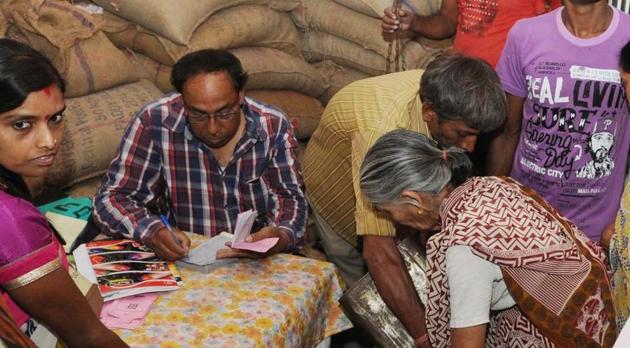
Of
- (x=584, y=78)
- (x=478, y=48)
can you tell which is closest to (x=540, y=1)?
(x=478, y=48)

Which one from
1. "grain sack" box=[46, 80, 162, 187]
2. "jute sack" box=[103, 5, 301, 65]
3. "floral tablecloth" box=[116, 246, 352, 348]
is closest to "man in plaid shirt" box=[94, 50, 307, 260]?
"floral tablecloth" box=[116, 246, 352, 348]

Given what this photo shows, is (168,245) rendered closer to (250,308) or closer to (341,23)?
(250,308)

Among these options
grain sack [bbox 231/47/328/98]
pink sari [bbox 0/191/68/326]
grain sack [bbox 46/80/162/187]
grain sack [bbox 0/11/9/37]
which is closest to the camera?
pink sari [bbox 0/191/68/326]

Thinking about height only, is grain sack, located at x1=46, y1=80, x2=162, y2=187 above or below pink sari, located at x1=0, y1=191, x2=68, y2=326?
below

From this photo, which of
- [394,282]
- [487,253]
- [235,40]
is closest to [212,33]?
[235,40]

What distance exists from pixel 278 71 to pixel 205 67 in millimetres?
1296

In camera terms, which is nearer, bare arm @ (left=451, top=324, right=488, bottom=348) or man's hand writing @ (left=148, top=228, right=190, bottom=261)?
bare arm @ (left=451, top=324, right=488, bottom=348)

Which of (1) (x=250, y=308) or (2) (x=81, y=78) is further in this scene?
(2) (x=81, y=78)

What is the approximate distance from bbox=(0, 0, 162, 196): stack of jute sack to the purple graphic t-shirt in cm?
159

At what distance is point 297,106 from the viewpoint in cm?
369

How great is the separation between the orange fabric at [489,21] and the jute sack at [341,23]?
635 mm

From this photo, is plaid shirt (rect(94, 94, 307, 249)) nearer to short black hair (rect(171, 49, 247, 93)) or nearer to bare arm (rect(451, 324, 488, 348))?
short black hair (rect(171, 49, 247, 93))

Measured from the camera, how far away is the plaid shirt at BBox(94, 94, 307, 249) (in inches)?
95.3

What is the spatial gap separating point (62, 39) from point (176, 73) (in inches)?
32.0
